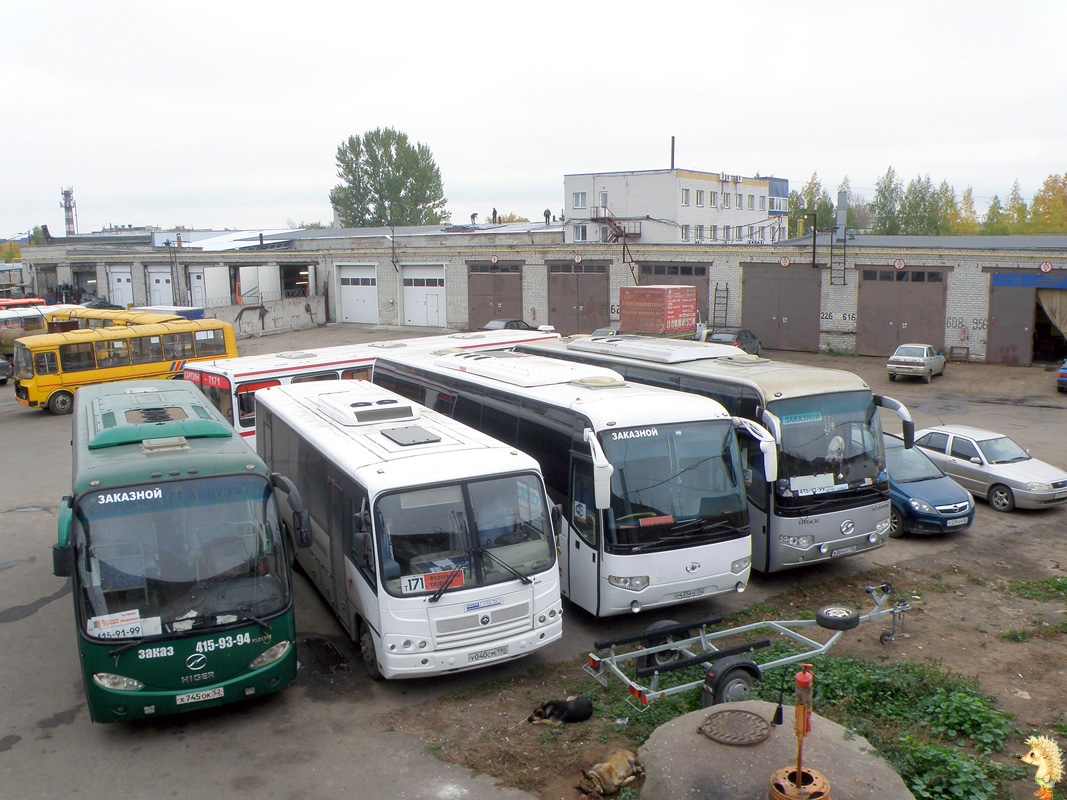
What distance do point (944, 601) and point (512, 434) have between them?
610cm

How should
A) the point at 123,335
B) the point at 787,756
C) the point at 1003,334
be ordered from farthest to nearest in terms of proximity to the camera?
the point at 1003,334 → the point at 123,335 → the point at 787,756

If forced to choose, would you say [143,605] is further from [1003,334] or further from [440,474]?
[1003,334]

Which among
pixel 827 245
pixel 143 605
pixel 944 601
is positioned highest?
pixel 827 245

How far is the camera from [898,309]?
3297cm

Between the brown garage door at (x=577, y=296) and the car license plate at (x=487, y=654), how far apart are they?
32.2m

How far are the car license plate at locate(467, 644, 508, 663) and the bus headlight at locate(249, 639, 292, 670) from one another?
5.74 feet

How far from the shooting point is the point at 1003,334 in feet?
102

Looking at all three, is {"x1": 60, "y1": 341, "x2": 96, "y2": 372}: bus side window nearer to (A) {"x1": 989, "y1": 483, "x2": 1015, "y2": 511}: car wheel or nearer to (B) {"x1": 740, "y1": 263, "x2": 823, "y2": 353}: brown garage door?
(A) {"x1": 989, "y1": 483, "x2": 1015, "y2": 511}: car wheel

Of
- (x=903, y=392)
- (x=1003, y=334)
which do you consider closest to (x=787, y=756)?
(x=903, y=392)

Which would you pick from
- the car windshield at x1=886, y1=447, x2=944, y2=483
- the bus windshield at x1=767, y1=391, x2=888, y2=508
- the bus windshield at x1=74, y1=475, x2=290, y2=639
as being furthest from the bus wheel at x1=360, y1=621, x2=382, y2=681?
the car windshield at x1=886, y1=447, x2=944, y2=483

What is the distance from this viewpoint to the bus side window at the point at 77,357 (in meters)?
25.3

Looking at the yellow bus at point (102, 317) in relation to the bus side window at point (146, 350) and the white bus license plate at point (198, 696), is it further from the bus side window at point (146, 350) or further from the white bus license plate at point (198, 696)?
the white bus license plate at point (198, 696)

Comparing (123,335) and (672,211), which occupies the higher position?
(672,211)

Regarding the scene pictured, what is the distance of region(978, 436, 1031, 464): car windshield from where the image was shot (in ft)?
51.0
